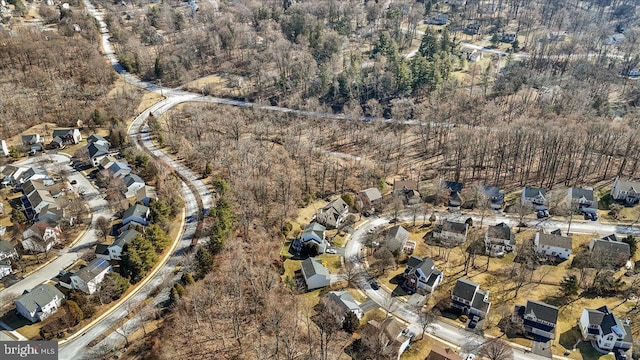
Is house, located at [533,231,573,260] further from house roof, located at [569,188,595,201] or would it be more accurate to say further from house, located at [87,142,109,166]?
house, located at [87,142,109,166]

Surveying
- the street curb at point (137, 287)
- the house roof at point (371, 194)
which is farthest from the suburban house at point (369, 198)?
the street curb at point (137, 287)

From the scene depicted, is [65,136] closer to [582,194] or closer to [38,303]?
[38,303]

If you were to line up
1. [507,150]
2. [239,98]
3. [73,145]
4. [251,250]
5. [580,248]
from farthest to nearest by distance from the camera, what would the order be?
[239,98]
[507,150]
[73,145]
[580,248]
[251,250]

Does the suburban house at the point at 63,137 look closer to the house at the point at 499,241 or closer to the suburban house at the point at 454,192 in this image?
the suburban house at the point at 454,192

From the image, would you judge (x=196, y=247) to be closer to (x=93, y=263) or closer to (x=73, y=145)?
(x=93, y=263)

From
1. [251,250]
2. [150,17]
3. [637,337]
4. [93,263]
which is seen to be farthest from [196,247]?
[150,17]

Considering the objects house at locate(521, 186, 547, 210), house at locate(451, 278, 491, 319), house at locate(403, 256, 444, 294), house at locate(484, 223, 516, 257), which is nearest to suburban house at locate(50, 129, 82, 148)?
house at locate(403, 256, 444, 294)
